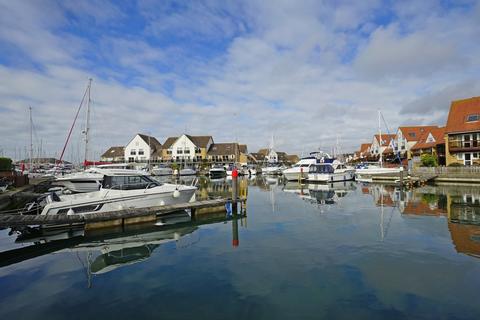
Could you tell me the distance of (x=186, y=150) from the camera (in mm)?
86062

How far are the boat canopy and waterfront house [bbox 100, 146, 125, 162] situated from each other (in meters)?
67.2

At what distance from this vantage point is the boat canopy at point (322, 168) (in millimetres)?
38531

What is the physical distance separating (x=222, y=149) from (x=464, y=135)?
198 ft

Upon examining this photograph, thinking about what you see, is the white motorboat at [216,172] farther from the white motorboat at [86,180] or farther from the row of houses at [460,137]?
the white motorboat at [86,180]

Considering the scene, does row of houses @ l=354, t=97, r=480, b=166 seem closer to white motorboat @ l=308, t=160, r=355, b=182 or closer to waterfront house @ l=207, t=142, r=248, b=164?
white motorboat @ l=308, t=160, r=355, b=182

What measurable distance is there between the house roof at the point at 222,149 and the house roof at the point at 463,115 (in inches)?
2170

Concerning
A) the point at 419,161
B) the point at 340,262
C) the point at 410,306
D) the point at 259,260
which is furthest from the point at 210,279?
the point at 419,161

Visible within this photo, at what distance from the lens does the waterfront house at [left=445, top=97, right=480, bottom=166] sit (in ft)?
125

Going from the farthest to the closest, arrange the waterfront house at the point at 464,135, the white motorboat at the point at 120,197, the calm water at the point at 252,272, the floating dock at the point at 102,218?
the waterfront house at the point at 464,135
the white motorboat at the point at 120,197
the floating dock at the point at 102,218
the calm water at the point at 252,272

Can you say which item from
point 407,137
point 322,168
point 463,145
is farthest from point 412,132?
point 322,168

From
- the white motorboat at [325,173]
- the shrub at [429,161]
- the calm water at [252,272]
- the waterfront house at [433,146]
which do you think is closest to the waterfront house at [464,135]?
the shrub at [429,161]

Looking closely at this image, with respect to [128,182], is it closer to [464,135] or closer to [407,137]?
[464,135]

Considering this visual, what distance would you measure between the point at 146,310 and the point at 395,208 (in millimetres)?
16439

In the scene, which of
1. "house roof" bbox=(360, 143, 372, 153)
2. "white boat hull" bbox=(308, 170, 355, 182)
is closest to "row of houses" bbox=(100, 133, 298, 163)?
"house roof" bbox=(360, 143, 372, 153)
